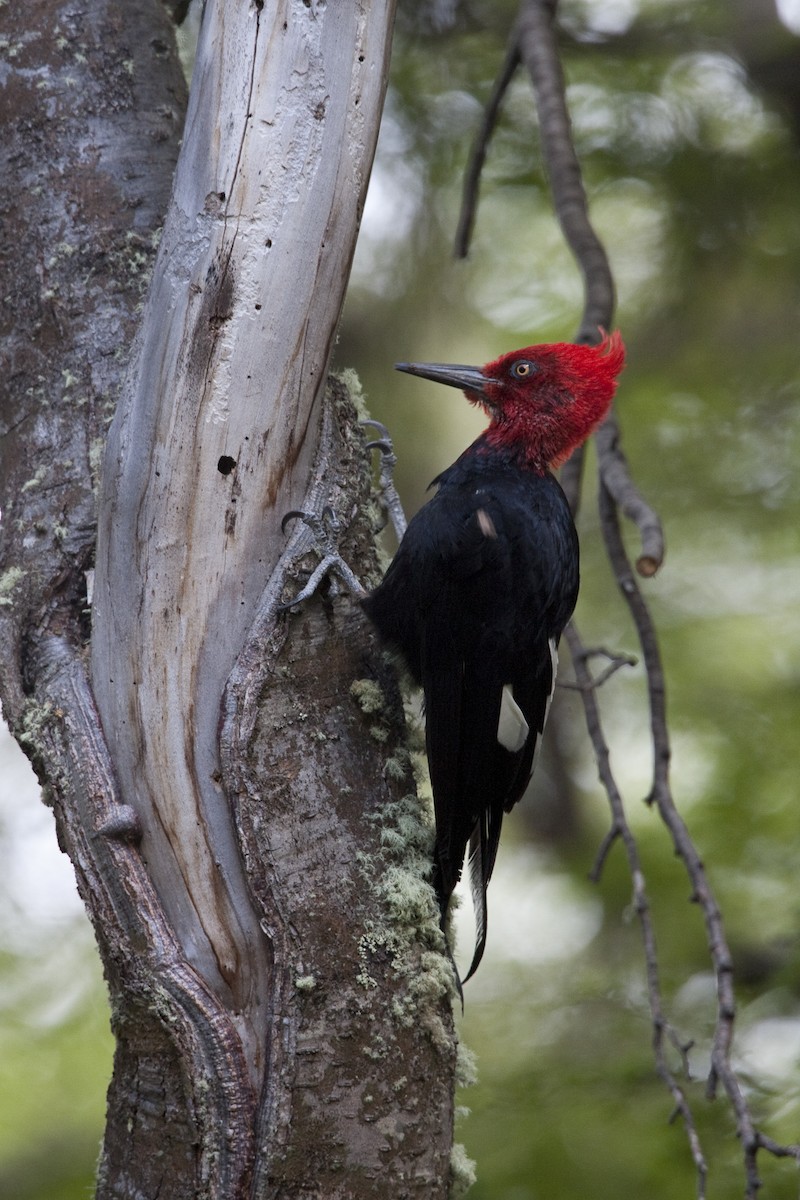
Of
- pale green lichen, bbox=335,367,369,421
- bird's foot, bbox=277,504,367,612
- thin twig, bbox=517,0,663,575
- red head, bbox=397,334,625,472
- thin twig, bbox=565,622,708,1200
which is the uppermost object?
thin twig, bbox=517,0,663,575

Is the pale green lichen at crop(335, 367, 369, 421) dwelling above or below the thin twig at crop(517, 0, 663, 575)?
below

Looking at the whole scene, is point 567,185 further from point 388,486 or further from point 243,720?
point 243,720

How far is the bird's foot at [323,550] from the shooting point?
1.75 metres

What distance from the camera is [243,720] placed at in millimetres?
1642

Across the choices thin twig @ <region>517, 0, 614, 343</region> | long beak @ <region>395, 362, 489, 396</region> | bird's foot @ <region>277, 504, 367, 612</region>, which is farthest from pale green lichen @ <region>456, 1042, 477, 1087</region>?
thin twig @ <region>517, 0, 614, 343</region>

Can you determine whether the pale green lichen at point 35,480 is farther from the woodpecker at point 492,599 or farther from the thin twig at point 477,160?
the thin twig at point 477,160

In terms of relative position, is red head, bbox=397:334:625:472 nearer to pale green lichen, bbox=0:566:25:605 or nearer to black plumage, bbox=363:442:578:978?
black plumage, bbox=363:442:578:978

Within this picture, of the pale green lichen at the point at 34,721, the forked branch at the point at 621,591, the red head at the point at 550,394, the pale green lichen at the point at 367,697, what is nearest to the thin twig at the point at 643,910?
the forked branch at the point at 621,591

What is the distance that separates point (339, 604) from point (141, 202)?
0.87 metres

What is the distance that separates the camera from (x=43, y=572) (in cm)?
182

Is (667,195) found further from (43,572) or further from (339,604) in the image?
(43,572)

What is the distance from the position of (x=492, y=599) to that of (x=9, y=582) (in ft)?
3.00

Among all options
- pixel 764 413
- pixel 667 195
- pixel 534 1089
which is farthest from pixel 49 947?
pixel 667 195

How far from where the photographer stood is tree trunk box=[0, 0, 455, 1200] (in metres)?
1.55
